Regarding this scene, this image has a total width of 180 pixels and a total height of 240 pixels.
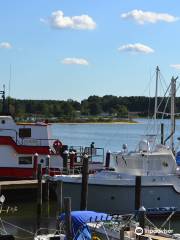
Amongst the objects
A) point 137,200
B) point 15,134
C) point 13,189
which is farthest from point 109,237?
point 15,134

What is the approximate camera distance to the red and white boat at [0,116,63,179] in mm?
34500

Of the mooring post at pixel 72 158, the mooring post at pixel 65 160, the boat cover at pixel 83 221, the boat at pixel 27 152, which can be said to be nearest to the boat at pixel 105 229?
the boat cover at pixel 83 221

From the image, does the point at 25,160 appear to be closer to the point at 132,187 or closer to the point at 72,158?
the point at 72,158

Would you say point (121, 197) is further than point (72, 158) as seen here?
No

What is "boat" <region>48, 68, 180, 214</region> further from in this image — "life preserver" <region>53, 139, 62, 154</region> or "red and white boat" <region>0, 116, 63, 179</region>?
"life preserver" <region>53, 139, 62, 154</region>

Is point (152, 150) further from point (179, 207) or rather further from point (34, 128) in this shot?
point (34, 128)

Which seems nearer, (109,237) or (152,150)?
(109,237)

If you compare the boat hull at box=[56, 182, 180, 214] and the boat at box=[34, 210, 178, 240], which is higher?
the boat at box=[34, 210, 178, 240]

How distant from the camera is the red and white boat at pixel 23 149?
34.5 m

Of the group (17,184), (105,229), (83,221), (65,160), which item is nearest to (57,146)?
(65,160)

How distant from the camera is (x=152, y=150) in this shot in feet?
102

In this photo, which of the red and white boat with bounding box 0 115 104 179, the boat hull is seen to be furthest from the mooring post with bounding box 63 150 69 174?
the boat hull

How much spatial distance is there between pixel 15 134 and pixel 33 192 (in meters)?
3.84

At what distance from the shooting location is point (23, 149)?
34.7m
